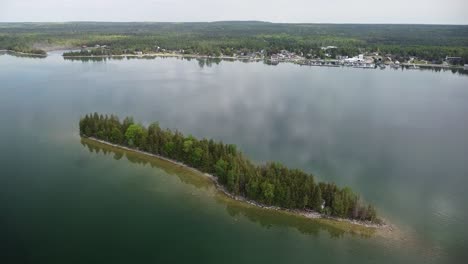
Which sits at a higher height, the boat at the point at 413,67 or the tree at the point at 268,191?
the boat at the point at 413,67

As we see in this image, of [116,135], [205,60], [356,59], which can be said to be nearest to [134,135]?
[116,135]

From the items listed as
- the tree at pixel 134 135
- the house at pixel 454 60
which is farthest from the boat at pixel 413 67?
the tree at pixel 134 135

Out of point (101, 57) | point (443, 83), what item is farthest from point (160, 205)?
point (101, 57)

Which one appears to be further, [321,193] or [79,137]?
[79,137]

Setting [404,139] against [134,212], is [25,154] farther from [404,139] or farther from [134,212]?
[404,139]

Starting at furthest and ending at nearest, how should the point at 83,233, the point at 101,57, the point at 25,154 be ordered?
the point at 101,57, the point at 25,154, the point at 83,233

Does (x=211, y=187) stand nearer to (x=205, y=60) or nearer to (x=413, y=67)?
(x=205, y=60)

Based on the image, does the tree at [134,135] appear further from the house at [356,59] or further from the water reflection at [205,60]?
the house at [356,59]
